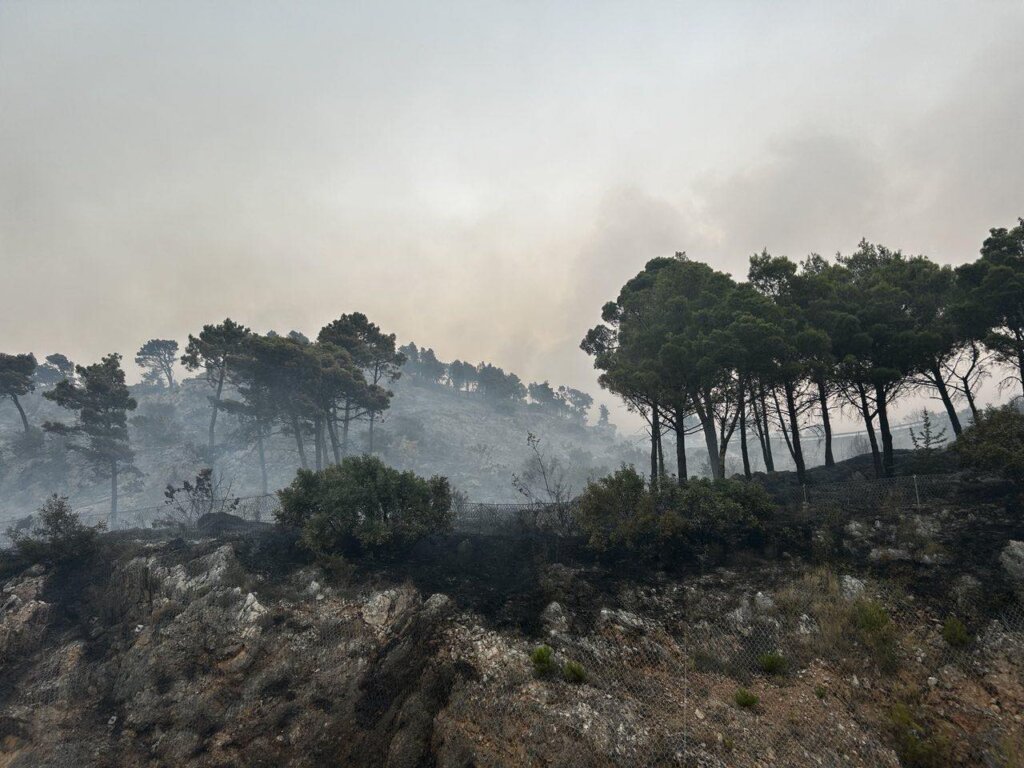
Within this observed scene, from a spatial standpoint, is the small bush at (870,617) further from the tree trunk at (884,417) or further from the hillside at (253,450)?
the hillside at (253,450)

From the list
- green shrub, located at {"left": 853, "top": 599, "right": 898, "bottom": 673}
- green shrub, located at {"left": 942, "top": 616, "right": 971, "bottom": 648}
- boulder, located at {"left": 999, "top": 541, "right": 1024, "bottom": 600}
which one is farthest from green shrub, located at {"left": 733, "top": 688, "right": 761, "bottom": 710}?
boulder, located at {"left": 999, "top": 541, "right": 1024, "bottom": 600}

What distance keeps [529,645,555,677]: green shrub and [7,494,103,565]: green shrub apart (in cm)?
2015

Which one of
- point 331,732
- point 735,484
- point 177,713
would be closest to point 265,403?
point 177,713

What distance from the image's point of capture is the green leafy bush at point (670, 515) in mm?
17188

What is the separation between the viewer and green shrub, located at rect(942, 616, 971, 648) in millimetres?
10992

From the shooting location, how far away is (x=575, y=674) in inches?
454

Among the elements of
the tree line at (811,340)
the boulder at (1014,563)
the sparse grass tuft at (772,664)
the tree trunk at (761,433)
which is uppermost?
the tree line at (811,340)

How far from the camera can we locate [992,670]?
10.3 m

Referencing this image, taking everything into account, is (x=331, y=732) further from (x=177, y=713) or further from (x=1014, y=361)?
(x=1014, y=361)

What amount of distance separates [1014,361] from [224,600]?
129ft

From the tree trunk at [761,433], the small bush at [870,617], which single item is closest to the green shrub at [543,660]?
the small bush at [870,617]

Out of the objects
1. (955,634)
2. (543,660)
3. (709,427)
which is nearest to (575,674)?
(543,660)

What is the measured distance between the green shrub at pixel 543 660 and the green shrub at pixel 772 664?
5905 mm

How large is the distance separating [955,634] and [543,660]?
1104cm
